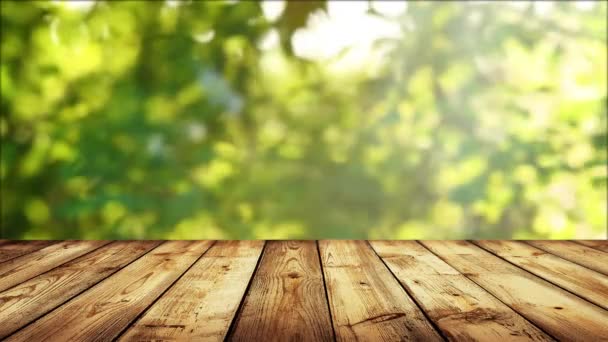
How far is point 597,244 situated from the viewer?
1.91m

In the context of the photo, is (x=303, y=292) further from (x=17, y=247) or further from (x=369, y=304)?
(x=17, y=247)

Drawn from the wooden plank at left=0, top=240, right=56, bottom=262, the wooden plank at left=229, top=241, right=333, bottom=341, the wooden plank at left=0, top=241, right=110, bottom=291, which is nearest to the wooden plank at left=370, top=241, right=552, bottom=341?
the wooden plank at left=229, top=241, right=333, bottom=341

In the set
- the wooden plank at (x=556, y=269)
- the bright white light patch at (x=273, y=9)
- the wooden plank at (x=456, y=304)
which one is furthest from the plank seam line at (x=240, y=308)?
the bright white light patch at (x=273, y=9)

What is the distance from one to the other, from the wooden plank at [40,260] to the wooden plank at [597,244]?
1562 mm

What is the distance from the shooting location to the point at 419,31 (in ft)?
6.52

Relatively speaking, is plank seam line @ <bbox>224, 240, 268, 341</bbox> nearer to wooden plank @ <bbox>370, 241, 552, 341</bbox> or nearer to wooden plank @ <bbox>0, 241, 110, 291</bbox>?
wooden plank @ <bbox>370, 241, 552, 341</bbox>

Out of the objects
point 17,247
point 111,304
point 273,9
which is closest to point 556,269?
point 111,304

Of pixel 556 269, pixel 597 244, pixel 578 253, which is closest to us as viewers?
pixel 556 269

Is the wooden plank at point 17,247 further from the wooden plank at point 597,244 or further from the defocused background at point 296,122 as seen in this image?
the wooden plank at point 597,244

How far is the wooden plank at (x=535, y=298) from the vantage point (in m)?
0.98

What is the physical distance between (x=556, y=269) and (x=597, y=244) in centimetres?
52

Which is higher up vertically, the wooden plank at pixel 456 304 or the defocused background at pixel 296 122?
the defocused background at pixel 296 122

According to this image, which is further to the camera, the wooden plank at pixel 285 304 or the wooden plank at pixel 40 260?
the wooden plank at pixel 40 260

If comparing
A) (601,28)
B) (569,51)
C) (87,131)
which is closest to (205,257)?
(87,131)
